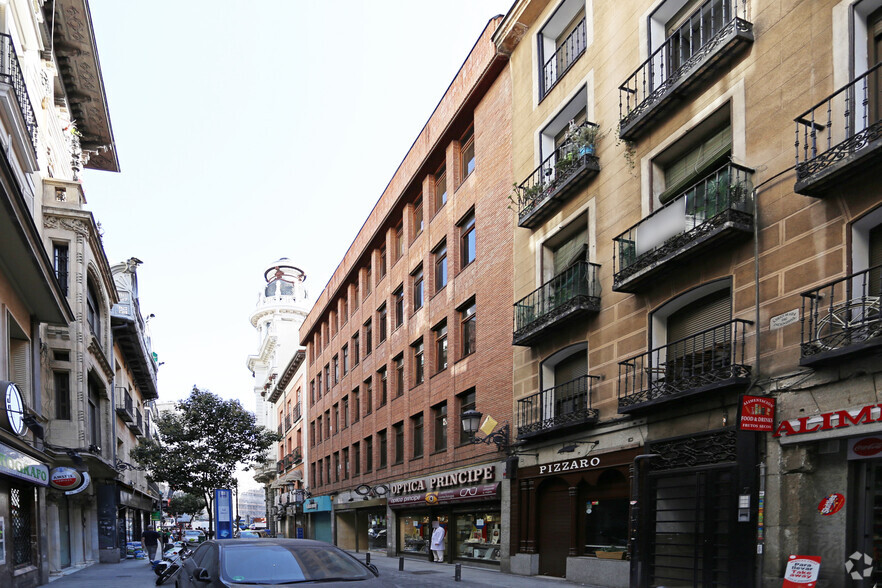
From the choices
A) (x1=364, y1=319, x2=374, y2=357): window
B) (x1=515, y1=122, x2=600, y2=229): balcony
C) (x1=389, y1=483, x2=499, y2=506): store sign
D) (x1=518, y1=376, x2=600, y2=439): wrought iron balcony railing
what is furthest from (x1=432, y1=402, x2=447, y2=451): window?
(x1=364, y1=319, x2=374, y2=357): window

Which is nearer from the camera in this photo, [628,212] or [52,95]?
[628,212]

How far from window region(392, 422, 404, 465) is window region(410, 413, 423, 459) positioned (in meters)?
1.62

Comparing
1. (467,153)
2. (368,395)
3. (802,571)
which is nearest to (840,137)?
(802,571)

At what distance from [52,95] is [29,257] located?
10.8 meters

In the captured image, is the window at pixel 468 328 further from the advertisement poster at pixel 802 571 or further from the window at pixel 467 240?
the advertisement poster at pixel 802 571

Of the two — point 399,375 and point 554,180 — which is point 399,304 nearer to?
point 399,375

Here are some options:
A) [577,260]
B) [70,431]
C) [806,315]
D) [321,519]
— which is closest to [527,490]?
[577,260]

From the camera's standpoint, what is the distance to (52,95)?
2394cm

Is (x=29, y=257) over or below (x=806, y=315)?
over

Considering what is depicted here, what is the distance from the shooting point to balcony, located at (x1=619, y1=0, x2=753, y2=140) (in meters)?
13.2

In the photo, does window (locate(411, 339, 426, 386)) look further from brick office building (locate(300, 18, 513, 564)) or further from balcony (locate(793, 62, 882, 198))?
balcony (locate(793, 62, 882, 198))

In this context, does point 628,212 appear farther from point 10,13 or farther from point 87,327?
point 87,327

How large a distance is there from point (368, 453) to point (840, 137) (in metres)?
29.2

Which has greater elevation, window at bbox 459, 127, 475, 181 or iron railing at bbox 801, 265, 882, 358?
window at bbox 459, 127, 475, 181
